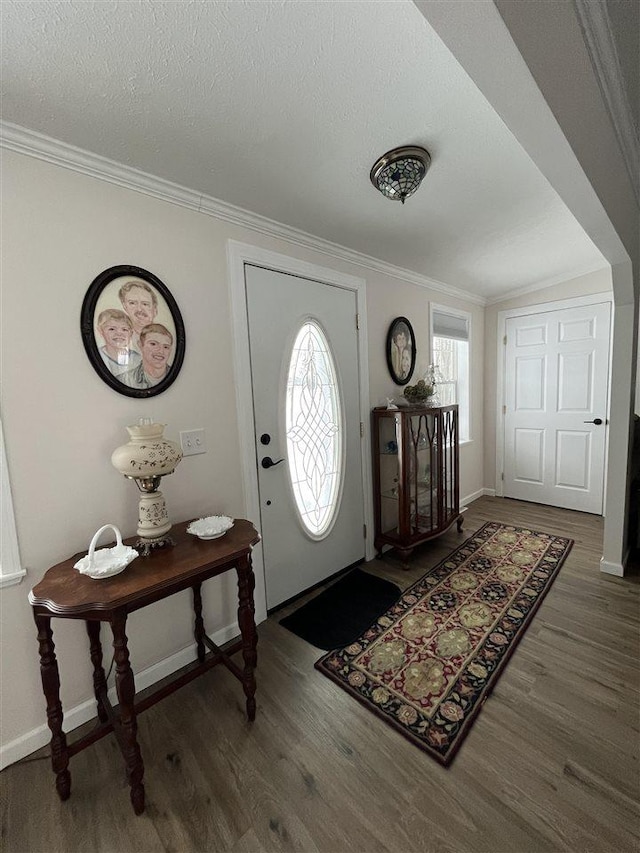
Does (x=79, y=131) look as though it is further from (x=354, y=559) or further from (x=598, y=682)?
(x=598, y=682)

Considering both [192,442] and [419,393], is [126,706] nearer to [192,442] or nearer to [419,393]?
[192,442]

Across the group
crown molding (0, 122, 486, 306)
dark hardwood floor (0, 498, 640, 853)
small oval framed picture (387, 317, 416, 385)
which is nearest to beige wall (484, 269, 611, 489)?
small oval framed picture (387, 317, 416, 385)

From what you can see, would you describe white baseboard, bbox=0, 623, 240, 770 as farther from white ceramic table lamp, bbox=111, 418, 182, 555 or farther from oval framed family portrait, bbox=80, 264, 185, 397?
oval framed family portrait, bbox=80, 264, 185, 397

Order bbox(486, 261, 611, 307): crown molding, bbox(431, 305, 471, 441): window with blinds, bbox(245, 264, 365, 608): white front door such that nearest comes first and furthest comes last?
bbox(245, 264, 365, 608): white front door
bbox(486, 261, 611, 307): crown molding
bbox(431, 305, 471, 441): window with blinds

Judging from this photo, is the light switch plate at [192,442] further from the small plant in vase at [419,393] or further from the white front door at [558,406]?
the white front door at [558,406]

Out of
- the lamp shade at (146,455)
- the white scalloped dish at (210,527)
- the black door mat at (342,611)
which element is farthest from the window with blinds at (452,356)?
the lamp shade at (146,455)

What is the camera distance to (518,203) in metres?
2.07

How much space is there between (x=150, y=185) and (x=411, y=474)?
239 cm

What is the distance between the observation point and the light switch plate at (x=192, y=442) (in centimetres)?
174

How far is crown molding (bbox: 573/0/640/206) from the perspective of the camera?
3.19ft

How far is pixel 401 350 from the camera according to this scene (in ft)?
9.84

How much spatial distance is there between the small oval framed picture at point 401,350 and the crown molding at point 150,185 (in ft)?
2.05

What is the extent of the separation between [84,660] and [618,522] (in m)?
3.31

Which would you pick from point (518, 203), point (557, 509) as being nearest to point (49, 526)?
point (518, 203)
